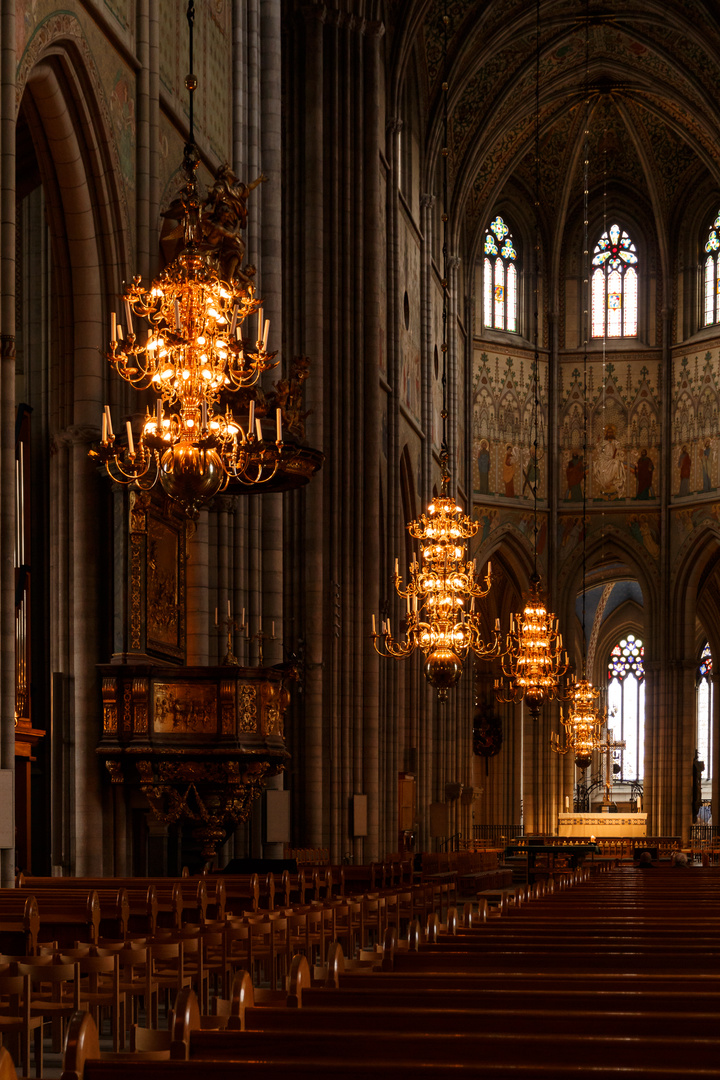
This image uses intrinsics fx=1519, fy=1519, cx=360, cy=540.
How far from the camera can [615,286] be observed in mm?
40406

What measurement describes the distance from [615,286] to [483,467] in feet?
21.3

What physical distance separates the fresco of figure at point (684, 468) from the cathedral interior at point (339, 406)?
73 mm

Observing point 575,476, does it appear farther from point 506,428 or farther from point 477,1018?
point 477,1018

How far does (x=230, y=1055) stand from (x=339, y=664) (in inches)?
837

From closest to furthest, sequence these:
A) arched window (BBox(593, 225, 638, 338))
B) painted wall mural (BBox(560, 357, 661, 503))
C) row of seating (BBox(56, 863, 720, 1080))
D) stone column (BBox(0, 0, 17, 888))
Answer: row of seating (BBox(56, 863, 720, 1080)) → stone column (BBox(0, 0, 17, 888)) → painted wall mural (BBox(560, 357, 661, 503)) → arched window (BBox(593, 225, 638, 338))

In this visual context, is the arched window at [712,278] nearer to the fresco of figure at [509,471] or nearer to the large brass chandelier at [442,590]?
the fresco of figure at [509,471]

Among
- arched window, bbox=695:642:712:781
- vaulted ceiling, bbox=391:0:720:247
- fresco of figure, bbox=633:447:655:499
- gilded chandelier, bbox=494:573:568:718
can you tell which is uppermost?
vaulted ceiling, bbox=391:0:720:247


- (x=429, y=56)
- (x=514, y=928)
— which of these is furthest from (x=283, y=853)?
(x=429, y=56)

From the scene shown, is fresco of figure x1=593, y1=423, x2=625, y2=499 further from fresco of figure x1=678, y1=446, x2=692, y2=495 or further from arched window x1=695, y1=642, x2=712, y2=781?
arched window x1=695, y1=642, x2=712, y2=781

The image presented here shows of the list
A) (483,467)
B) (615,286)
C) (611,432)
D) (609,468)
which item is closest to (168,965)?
(483,467)

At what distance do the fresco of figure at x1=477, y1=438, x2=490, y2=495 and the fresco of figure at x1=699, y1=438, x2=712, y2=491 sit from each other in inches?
209

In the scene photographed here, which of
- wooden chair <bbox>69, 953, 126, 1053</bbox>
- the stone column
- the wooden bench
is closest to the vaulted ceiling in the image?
the stone column

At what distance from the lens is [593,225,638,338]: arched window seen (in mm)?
40156

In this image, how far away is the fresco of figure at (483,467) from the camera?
125 feet
